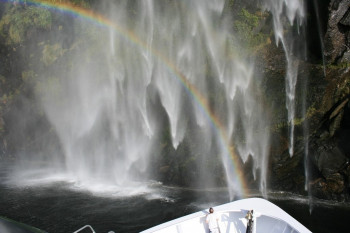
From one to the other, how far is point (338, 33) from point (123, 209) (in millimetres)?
15296

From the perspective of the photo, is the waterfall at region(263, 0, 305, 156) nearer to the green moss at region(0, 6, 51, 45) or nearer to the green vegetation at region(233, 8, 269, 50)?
the green vegetation at region(233, 8, 269, 50)

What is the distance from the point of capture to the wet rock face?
53.5 ft

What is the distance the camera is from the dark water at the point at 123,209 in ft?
45.6

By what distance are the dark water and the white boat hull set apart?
5.57 m

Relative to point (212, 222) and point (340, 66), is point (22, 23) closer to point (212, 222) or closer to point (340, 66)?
point (340, 66)

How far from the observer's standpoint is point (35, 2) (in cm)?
3294

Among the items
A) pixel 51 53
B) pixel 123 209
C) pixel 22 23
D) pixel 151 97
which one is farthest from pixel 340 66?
pixel 22 23

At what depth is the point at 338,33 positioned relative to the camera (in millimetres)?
16703

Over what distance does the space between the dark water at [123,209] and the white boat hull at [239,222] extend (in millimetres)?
5573

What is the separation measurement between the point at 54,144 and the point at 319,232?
23.7m

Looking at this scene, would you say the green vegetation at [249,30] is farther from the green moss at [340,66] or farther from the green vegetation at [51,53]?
the green vegetation at [51,53]

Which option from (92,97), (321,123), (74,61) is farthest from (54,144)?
(321,123)

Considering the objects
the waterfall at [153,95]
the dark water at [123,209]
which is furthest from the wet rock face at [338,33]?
the dark water at [123,209]

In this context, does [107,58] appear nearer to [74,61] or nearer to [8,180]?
[74,61]
